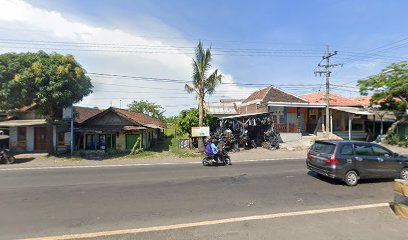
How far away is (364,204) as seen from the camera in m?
7.02

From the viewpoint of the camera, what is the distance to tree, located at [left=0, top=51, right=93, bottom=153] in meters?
16.5

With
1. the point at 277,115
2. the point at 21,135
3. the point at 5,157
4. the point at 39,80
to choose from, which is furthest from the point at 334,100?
the point at 21,135

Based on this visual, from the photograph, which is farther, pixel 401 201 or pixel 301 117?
pixel 301 117

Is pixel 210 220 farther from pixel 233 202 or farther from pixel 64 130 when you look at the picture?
pixel 64 130

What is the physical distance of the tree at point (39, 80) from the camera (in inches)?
650

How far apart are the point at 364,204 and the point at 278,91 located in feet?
81.8

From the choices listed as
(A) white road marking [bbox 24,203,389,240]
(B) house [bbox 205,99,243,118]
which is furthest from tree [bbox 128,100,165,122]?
(A) white road marking [bbox 24,203,389,240]

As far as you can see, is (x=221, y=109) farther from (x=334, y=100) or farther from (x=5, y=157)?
(x=5, y=157)

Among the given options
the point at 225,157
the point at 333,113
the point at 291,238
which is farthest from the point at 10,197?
the point at 333,113

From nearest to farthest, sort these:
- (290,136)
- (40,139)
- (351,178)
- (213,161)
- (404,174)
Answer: (351,178) < (404,174) < (213,161) < (40,139) < (290,136)

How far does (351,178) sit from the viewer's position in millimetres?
9188

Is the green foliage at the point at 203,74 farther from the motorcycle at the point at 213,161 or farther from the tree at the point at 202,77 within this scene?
the motorcycle at the point at 213,161

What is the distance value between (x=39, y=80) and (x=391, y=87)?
103 feet

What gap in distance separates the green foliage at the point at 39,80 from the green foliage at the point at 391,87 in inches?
1112
